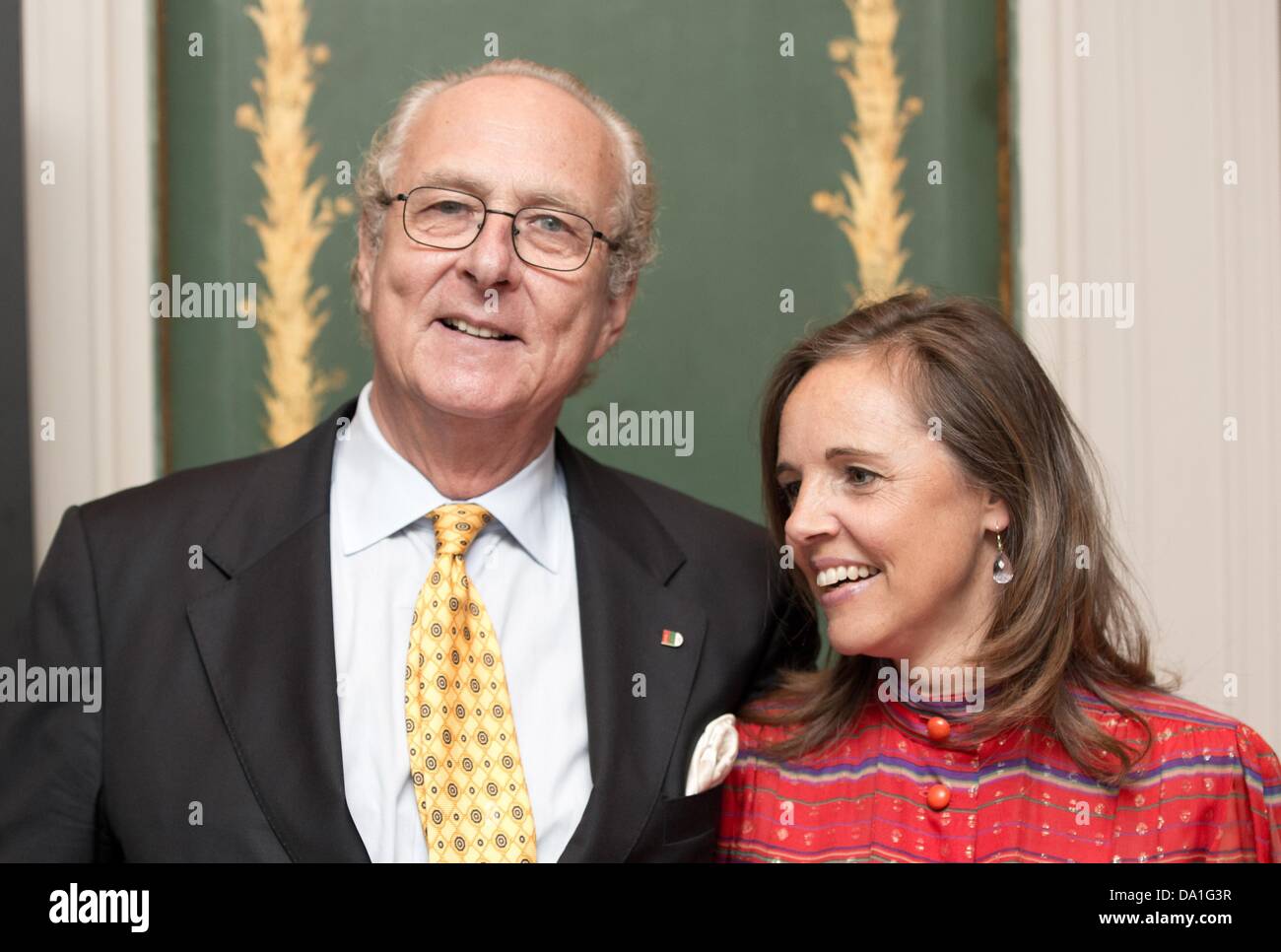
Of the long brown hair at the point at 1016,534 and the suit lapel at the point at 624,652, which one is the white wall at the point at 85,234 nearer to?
the suit lapel at the point at 624,652

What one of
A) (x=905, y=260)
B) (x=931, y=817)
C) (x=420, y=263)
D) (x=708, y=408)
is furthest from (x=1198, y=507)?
(x=420, y=263)

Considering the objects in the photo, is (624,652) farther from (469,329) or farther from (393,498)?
(469,329)

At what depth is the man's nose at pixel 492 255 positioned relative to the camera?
1.98 metres

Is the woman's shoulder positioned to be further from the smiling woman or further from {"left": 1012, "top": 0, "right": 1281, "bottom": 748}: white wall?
{"left": 1012, "top": 0, "right": 1281, "bottom": 748}: white wall

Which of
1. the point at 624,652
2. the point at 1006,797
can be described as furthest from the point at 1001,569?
the point at 624,652

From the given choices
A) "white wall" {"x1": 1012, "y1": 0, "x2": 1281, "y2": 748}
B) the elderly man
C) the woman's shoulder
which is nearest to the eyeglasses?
the elderly man

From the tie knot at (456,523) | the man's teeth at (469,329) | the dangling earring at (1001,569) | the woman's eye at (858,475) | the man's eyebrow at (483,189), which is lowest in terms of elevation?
the dangling earring at (1001,569)

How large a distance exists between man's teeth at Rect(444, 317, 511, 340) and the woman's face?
1.53 feet

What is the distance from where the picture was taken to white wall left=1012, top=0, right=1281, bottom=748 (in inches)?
106

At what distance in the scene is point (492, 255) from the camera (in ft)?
6.51

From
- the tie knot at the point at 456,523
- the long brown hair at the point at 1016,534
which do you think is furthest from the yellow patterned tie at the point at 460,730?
the long brown hair at the point at 1016,534

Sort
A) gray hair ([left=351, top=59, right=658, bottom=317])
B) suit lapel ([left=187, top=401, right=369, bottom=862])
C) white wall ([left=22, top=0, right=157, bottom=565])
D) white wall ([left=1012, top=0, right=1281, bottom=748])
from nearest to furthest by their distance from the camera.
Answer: suit lapel ([left=187, top=401, right=369, bottom=862]) → gray hair ([left=351, top=59, right=658, bottom=317]) → white wall ([left=22, top=0, right=157, bottom=565]) → white wall ([left=1012, top=0, right=1281, bottom=748])

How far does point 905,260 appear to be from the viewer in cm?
282

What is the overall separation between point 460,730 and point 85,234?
1368mm
